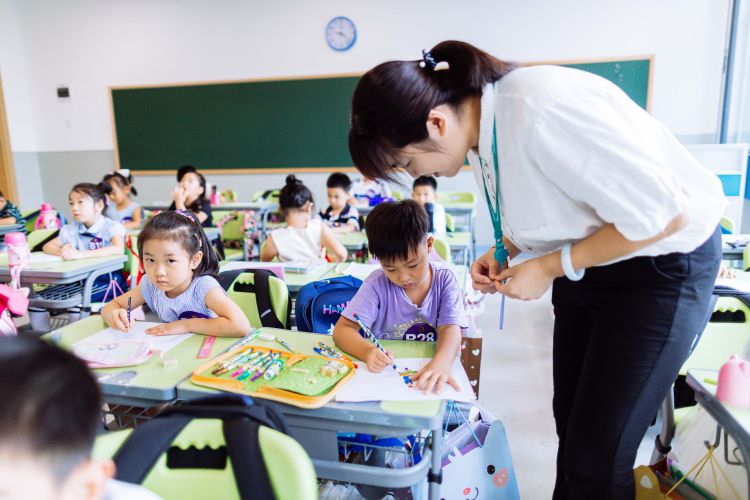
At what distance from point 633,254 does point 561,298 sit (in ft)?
0.91

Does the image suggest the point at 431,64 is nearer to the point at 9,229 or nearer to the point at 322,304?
the point at 322,304

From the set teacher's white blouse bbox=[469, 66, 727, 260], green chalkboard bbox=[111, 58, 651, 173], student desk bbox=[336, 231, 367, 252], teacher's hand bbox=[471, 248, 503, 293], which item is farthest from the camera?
green chalkboard bbox=[111, 58, 651, 173]

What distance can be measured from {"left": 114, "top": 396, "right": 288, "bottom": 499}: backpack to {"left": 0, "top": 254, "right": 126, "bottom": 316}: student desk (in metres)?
1.94

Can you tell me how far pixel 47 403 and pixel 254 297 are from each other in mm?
1353

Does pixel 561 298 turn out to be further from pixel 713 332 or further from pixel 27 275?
pixel 27 275

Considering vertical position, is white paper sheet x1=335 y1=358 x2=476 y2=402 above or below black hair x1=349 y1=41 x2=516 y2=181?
below

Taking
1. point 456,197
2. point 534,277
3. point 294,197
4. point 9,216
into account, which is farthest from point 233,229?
point 534,277

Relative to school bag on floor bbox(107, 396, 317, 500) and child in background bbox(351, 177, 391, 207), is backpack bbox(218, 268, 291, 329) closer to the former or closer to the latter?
school bag on floor bbox(107, 396, 317, 500)

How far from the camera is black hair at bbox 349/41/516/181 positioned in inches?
34.1

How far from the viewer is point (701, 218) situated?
0.84 meters

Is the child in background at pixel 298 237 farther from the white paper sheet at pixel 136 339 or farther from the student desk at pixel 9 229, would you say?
the student desk at pixel 9 229

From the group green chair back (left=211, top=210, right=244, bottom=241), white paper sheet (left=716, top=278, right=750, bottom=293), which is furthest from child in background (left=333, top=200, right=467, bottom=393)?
→ green chair back (left=211, top=210, right=244, bottom=241)

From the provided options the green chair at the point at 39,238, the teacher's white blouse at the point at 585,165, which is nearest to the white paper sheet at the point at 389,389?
the teacher's white blouse at the point at 585,165

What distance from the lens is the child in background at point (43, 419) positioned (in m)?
0.52
